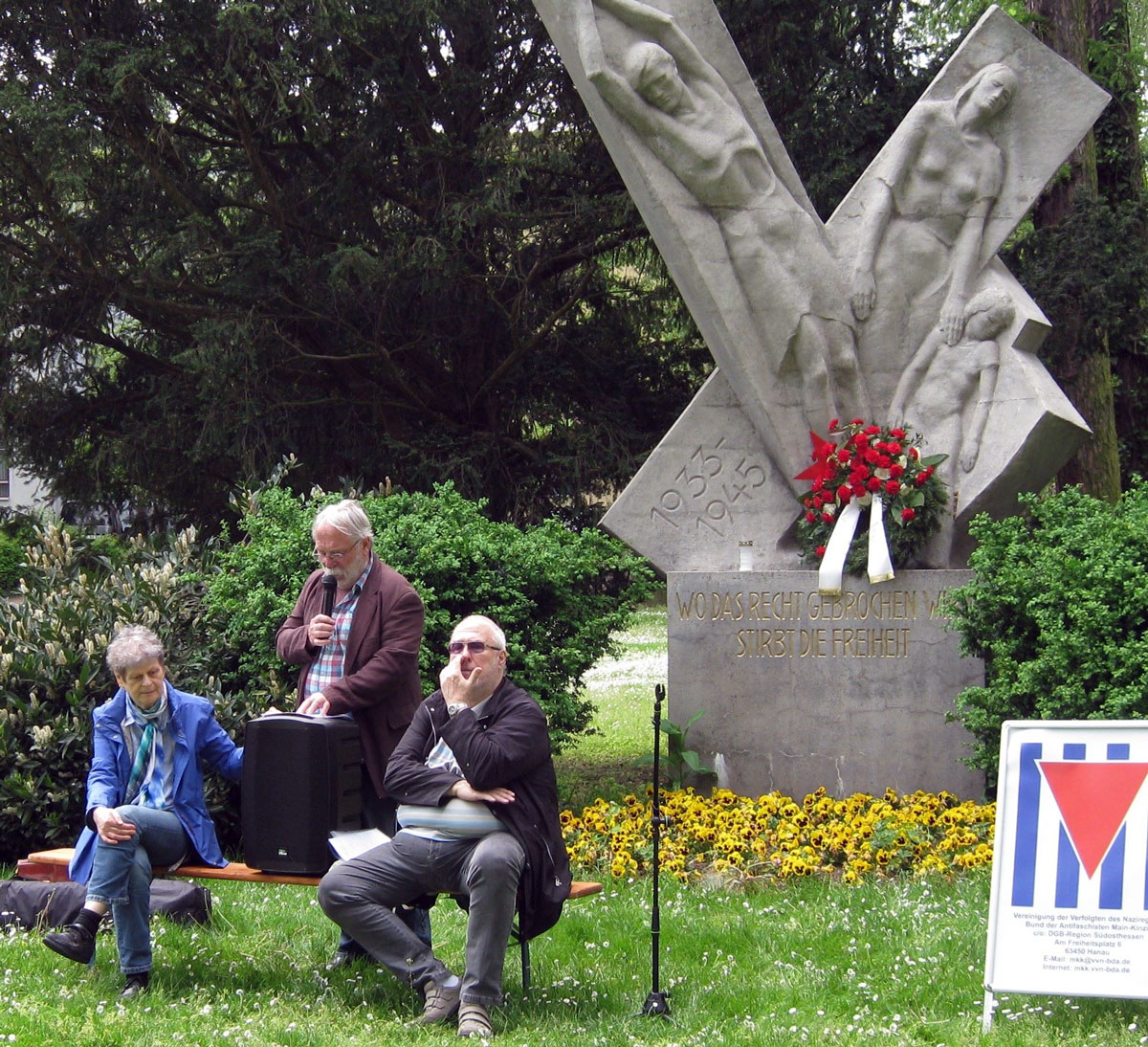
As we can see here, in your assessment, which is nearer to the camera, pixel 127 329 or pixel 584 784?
pixel 584 784

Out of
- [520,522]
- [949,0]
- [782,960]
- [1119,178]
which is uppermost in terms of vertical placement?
[949,0]

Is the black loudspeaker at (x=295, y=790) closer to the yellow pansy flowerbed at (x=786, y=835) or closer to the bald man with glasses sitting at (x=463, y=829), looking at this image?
the bald man with glasses sitting at (x=463, y=829)

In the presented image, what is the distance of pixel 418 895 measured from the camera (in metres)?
4.84

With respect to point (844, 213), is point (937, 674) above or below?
below

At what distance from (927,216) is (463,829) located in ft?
18.4

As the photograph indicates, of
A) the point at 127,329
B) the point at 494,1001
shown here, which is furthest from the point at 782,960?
the point at 127,329

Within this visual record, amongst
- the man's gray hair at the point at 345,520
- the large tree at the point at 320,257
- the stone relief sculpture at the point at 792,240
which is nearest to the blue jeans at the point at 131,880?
the man's gray hair at the point at 345,520

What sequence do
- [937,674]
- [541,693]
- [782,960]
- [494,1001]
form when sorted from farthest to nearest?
[541,693], [937,674], [782,960], [494,1001]

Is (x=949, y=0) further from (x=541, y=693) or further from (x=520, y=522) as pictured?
(x=541, y=693)

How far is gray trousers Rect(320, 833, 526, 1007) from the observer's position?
4566 mm

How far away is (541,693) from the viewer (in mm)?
8641

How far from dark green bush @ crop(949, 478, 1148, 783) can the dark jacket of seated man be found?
8.28 feet

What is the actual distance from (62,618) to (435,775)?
4.03m

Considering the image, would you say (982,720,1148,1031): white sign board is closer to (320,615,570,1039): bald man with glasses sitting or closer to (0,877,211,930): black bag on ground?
→ (320,615,570,1039): bald man with glasses sitting
